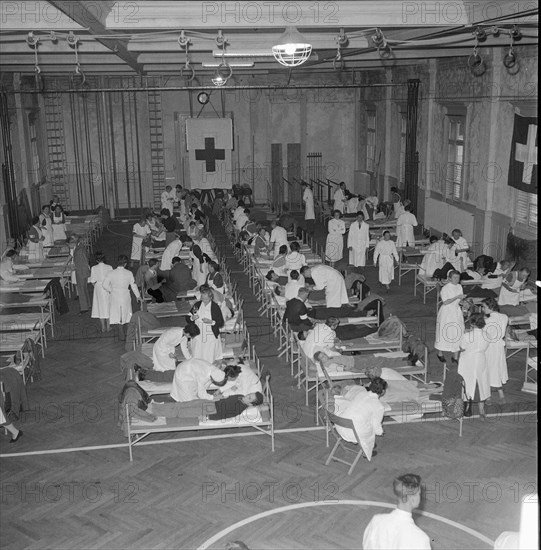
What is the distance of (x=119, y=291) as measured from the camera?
1072cm

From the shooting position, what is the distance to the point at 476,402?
841 centimetres

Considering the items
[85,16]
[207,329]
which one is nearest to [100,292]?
[207,329]

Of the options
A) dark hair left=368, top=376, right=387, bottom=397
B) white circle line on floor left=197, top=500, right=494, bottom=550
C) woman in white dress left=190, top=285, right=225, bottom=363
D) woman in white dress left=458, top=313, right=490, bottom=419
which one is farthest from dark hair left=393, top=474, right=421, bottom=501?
woman in white dress left=190, top=285, right=225, bottom=363

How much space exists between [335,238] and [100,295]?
5.88 meters

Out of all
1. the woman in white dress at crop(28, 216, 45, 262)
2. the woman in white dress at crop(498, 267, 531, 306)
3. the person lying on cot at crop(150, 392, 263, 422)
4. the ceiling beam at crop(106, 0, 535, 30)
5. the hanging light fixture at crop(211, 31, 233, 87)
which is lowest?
the person lying on cot at crop(150, 392, 263, 422)

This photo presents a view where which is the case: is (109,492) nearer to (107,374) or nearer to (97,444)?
(97,444)

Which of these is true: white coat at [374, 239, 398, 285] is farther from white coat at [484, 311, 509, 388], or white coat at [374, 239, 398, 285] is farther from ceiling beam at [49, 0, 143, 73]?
ceiling beam at [49, 0, 143, 73]

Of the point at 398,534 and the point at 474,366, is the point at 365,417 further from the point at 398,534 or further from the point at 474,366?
the point at 398,534

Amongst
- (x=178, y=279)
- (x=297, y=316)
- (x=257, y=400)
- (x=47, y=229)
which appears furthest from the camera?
(x=47, y=229)

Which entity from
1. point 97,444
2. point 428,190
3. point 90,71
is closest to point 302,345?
point 97,444

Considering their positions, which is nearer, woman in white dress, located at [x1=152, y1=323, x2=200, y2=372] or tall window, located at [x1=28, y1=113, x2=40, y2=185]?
woman in white dress, located at [x1=152, y1=323, x2=200, y2=372]

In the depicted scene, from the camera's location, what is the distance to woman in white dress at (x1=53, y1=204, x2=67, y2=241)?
1605 cm

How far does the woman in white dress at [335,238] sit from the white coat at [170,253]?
3.51 meters

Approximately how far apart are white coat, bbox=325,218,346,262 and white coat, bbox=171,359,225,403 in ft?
25.3
